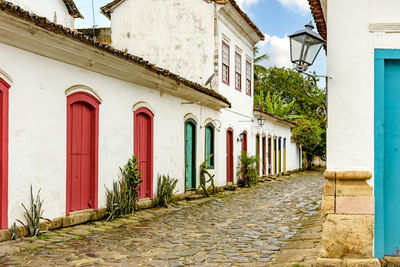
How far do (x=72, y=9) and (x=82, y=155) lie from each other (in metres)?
10.9

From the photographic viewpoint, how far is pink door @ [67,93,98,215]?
8.34 metres

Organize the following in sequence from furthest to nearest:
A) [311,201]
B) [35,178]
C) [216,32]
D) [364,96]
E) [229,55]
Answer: [229,55] → [216,32] → [311,201] → [35,178] → [364,96]

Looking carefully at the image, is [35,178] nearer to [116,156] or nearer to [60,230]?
[60,230]

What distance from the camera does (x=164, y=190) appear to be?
1141 cm

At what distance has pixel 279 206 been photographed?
39.0ft

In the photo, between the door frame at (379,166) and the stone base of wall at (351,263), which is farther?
the door frame at (379,166)

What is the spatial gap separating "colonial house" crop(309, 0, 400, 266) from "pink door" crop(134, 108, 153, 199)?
252 inches

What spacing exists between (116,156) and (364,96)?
6.07 meters

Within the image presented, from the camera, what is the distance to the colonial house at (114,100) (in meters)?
6.92

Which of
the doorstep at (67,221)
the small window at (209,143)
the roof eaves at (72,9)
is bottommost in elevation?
the doorstep at (67,221)

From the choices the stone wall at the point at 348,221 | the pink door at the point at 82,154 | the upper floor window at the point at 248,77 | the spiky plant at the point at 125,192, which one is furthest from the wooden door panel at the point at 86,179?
the upper floor window at the point at 248,77

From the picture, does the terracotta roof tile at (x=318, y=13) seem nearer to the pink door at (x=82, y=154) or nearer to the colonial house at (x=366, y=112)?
the colonial house at (x=366, y=112)

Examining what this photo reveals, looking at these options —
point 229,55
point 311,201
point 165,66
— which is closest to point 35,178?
point 311,201

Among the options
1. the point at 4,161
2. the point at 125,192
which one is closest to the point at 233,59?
the point at 125,192
